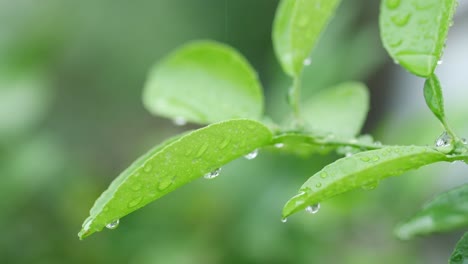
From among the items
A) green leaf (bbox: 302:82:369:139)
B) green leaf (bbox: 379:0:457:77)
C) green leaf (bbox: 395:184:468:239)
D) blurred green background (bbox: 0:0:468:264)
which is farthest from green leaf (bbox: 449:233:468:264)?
blurred green background (bbox: 0:0:468:264)

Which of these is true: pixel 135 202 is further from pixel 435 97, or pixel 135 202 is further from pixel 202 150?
pixel 435 97

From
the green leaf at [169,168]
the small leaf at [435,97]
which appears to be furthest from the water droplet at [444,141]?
the green leaf at [169,168]

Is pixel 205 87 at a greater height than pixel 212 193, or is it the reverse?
pixel 205 87

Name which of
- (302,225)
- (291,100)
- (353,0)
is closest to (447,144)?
(291,100)

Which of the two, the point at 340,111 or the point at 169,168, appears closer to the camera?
the point at 169,168

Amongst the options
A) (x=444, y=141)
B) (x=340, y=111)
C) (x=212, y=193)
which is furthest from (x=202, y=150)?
(x=212, y=193)

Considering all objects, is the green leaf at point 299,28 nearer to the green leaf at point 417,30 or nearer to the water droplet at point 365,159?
the green leaf at point 417,30

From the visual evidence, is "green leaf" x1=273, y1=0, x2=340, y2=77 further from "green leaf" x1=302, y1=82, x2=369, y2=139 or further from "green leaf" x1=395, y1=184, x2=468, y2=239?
"green leaf" x1=395, y1=184, x2=468, y2=239

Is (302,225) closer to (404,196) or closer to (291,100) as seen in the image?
(404,196)
